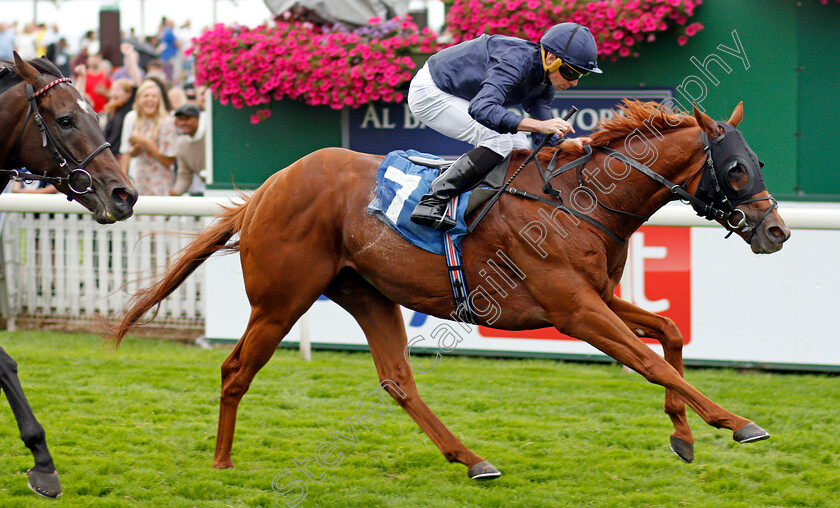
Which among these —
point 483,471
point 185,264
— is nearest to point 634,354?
point 483,471

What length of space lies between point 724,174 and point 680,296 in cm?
252

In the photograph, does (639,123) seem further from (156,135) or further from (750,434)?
(156,135)

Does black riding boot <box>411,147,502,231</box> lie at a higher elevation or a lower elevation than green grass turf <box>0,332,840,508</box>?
higher

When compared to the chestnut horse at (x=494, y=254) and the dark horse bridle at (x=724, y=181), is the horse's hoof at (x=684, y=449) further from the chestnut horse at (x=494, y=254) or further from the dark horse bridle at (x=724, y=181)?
the dark horse bridle at (x=724, y=181)

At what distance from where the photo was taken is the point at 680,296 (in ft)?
20.1

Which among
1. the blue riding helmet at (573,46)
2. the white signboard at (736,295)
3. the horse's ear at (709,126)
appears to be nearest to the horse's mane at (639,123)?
the horse's ear at (709,126)

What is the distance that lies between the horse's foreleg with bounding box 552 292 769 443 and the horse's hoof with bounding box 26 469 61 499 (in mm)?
2086

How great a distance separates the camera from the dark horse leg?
151 inches

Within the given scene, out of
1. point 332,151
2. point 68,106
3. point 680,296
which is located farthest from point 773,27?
point 68,106

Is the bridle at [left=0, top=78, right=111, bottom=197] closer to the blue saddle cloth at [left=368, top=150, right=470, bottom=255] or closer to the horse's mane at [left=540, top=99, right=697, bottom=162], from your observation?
the blue saddle cloth at [left=368, top=150, right=470, bottom=255]

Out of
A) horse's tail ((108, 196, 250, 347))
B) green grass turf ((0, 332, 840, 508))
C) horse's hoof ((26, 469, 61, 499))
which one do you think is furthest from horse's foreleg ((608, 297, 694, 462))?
horse's hoof ((26, 469, 61, 499))

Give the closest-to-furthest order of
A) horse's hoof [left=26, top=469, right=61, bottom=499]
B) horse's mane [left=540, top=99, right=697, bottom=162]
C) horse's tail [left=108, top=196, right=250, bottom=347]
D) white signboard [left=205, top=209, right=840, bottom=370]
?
1. horse's hoof [left=26, top=469, right=61, bottom=499]
2. horse's mane [left=540, top=99, right=697, bottom=162]
3. horse's tail [left=108, top=196, right=250, bottom=347]
4. white signboard [left=205, top=209, right=840, bottom=370]

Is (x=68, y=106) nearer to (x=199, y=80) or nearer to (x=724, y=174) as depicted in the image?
(x=724, y=174)

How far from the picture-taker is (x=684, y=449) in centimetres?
407
